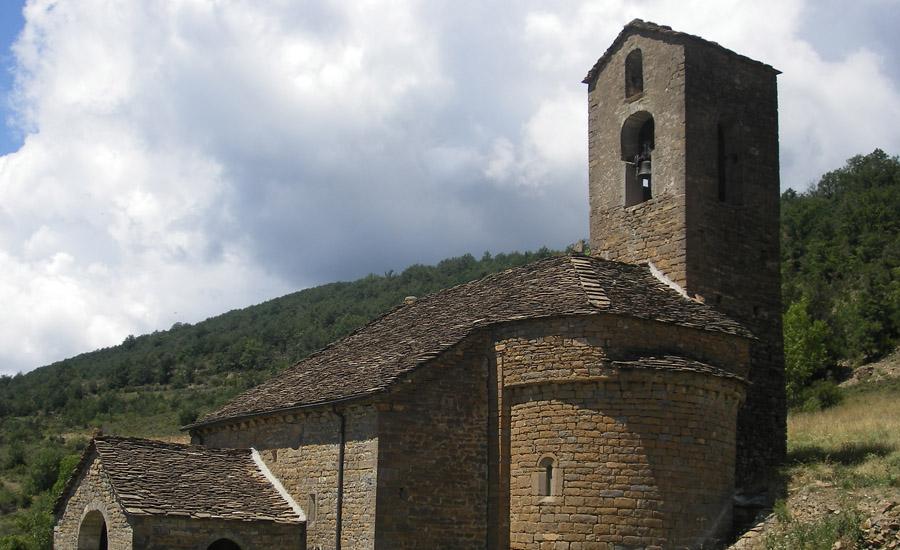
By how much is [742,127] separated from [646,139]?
188 cm

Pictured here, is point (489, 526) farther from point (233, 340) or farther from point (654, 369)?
point (233, 340)

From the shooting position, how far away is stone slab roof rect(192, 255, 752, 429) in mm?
16375

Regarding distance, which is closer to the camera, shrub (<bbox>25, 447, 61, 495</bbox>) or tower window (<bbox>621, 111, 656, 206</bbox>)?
tower window (<bbox>621, 111, 656, 206</bbox>)

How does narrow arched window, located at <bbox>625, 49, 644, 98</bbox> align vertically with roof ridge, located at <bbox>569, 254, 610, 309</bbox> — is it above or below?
above

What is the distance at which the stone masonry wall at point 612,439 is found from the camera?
49.2 feet

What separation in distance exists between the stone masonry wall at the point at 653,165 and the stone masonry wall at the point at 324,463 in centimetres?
634


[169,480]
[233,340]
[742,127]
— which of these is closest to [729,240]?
[742,127]

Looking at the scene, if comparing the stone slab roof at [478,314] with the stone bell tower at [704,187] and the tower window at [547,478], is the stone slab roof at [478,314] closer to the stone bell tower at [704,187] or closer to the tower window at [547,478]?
the stone bell tower at [704,187]

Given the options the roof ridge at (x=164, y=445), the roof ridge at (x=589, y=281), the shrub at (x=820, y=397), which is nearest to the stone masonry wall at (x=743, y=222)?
the roof ridge at (x=589, y=281)

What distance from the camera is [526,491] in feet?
51.6

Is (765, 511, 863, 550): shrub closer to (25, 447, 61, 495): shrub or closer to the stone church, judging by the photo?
the stone church

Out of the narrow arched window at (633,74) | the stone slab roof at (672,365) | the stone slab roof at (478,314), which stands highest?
the narrow arched window at (633,74)

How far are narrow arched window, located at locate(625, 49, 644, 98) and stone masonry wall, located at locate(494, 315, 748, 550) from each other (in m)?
6.11

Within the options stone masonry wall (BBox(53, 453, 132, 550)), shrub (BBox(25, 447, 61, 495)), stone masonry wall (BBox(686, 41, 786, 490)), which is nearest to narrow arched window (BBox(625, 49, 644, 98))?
stone masonry wall (BBox(686, 41, 786, 490))
